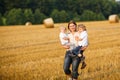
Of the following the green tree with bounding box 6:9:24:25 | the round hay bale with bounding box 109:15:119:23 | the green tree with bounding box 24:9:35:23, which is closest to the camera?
the round hay bale with bounding box 109:15:119:23

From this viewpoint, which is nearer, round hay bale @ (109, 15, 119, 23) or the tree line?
round hay bale @ (109, 15, 119, 23)

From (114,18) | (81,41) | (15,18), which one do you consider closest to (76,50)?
(81,41)

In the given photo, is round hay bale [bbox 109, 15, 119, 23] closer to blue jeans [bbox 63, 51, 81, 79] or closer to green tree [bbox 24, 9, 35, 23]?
green tree [bbox 24, 9, 35, 23]

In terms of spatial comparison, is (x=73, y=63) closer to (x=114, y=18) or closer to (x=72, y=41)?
(x=72, y=41)

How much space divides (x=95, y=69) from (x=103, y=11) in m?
67.1

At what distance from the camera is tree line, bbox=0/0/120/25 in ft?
175

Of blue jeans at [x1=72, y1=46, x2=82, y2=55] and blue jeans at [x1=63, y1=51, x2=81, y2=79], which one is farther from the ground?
blue jeans at [x1=72, y1=46, x2=82, y2=55]

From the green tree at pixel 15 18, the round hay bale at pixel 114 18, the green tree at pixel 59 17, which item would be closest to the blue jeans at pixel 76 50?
the round hay bale at pixel 114 18

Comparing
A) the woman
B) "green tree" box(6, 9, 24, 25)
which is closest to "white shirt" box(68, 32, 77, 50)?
the woman

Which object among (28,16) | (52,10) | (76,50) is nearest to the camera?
(76,50)

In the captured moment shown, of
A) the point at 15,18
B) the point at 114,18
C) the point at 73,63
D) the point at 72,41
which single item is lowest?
the point at 15,18

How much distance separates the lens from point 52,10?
66.4 metres

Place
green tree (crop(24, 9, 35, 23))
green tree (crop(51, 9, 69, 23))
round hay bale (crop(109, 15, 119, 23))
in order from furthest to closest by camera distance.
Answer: green tree (crop(51, 9, 69, 23))
green tree (crop(24, 9, 35, 23))
round hay bale (crop(109, 15, 119, 23))

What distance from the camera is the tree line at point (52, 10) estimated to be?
53356mm
